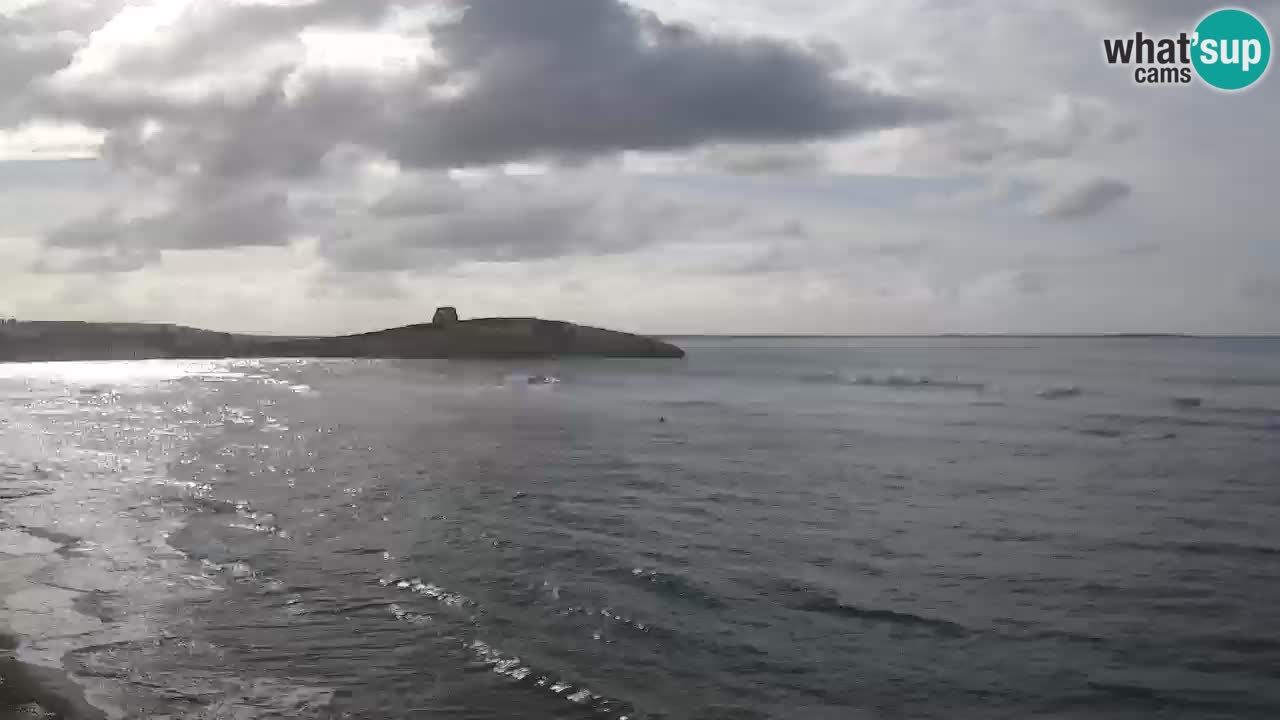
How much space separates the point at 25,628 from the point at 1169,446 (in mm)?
47297

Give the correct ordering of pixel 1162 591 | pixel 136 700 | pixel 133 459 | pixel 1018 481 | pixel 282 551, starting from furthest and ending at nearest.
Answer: pixel 133 459
pixel 1018 481
pixel 282 551
pixel 1162 591
pixel 136 700

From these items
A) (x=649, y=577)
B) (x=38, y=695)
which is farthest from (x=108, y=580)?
(x=649, y=577)

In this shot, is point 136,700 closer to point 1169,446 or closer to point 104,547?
point 104,547

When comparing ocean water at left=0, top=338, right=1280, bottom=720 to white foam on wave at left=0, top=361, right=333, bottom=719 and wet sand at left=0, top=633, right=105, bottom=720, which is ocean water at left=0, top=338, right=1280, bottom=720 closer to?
white foam on wave at left=0, top=361, right=333, bottom=719

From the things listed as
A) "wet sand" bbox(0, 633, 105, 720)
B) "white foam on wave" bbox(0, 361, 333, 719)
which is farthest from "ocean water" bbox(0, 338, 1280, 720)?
"wet sand" bbox(0, 633, 105, 720)

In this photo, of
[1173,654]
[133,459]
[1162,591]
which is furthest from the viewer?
[133,459]

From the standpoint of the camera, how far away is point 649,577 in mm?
19500

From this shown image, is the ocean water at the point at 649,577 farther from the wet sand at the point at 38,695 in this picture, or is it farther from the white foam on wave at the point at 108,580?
the wet sand at the point at 38,695

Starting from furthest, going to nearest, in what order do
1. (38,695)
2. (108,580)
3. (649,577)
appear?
(649,577) < (108,580) < (38,695)

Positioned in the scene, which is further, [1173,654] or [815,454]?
[815,454]

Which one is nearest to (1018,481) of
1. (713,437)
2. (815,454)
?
(815,454)

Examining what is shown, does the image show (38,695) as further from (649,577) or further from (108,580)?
(649,577)

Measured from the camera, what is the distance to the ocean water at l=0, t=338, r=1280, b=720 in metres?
13.2

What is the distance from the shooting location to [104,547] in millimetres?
21812
